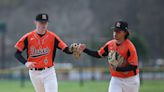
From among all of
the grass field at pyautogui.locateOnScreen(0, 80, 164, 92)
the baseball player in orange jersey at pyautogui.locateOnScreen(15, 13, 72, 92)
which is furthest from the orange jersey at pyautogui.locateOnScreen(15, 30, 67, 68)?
the grass field at pyautogui.locateOnScreen(0, 80, 164, 92)

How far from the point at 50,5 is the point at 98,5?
5083 mm

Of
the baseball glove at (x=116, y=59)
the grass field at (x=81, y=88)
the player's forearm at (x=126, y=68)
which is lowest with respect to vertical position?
the grass field at (x=81, y=88)

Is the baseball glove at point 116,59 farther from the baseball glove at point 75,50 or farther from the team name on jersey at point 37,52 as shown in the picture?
the team name on jersey at point 37,52

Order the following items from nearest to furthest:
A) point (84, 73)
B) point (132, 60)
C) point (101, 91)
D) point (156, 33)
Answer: point (132, 60), point (101, 91), point (84, 73), point (156, 33)

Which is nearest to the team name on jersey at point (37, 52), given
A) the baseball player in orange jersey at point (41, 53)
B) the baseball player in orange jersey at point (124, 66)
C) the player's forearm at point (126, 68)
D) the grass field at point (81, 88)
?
the baseball player in orange jersey at point (41, 53)

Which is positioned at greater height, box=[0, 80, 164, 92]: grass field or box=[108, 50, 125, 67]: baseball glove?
box=[108, 50, 125, 67]: baseball glove

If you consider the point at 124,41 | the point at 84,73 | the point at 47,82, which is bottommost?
the point at 84,73

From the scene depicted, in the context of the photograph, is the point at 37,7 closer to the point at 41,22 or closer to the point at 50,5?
the point at 50,5

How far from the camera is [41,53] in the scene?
10453mm

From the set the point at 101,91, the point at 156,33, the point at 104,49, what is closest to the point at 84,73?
the point at 101,91

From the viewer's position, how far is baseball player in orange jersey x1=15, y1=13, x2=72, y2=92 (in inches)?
405

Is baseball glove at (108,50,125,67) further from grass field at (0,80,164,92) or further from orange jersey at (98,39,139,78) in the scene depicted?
grass field at (0,80,164,92)

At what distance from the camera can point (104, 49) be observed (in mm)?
10047

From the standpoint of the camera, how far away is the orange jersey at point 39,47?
10.4 metres
